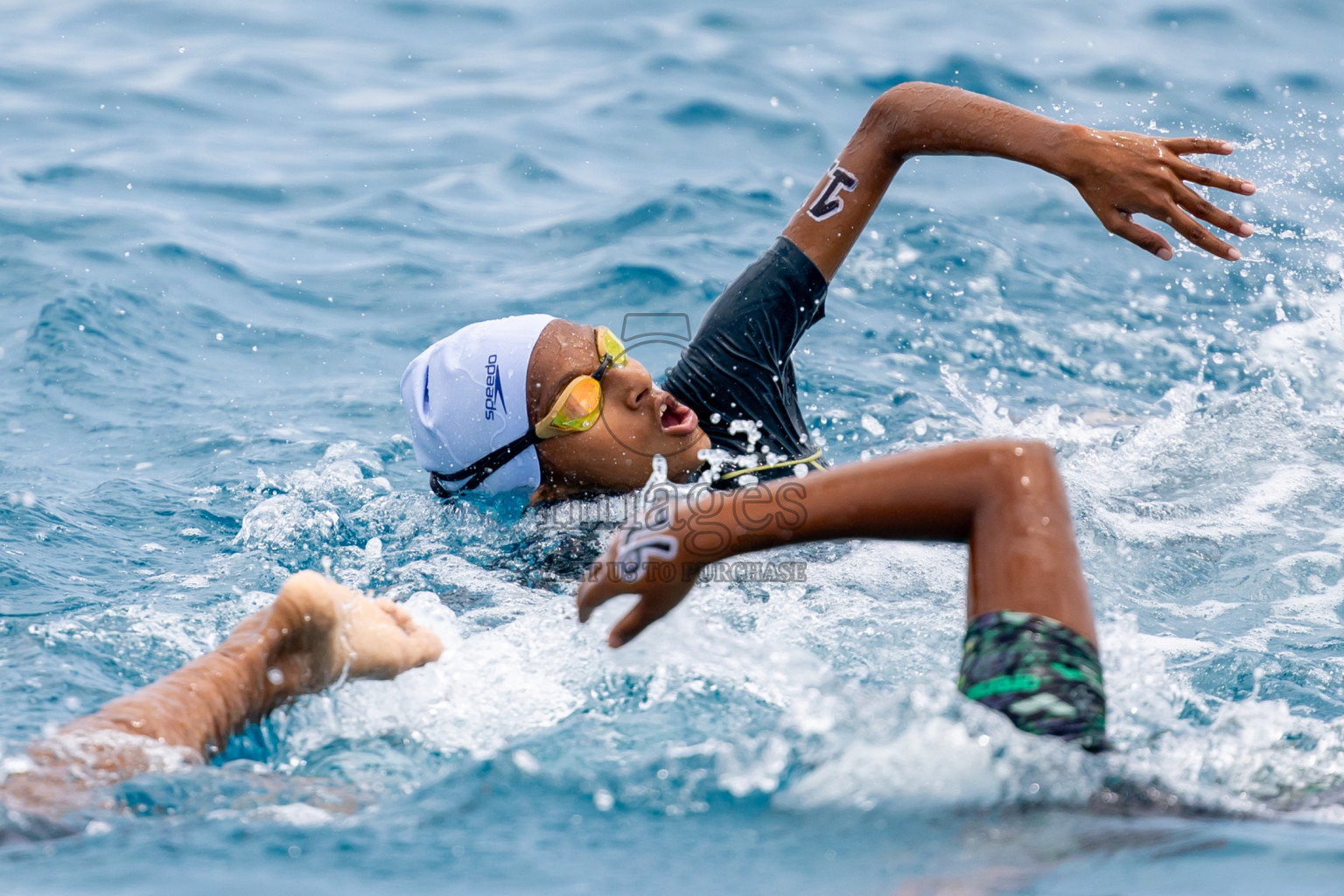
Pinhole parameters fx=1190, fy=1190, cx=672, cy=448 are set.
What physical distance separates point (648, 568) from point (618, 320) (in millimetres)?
4285

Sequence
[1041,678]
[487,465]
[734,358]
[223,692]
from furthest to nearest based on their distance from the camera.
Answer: [734,358] → [487,465] → [223,692] → [1041,678]

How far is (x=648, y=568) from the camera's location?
96.2 inches

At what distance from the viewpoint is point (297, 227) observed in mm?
7730

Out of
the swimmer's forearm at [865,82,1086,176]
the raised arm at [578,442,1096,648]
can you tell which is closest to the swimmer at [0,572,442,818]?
the raised arm at [578,442,1096,648]

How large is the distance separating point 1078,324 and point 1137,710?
4233 mm

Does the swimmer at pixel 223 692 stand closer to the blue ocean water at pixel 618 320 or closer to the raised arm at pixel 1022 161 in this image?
the blue ocean water at pixel 618 320

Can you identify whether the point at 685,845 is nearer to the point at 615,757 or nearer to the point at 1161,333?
the point at 615,757

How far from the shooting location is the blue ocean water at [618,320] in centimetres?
230

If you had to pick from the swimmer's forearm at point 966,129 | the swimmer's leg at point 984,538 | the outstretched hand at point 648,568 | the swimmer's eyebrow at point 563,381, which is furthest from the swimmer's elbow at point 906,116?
the outstretched hand at point 648,568

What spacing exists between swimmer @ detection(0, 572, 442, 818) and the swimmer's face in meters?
1.19

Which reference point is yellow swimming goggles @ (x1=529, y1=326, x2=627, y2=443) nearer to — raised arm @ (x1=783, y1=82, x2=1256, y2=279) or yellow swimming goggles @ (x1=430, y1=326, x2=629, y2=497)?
yellow swimming goggles @ (x1=430, y1=326, x2=629, y2=497)

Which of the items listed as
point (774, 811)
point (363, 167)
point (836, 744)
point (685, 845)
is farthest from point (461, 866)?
point (363, 167)

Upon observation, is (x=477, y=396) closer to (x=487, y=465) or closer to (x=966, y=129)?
(x=487, y=465)

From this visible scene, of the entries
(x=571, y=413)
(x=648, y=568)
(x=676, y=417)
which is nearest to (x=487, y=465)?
(x=571, y=413)
